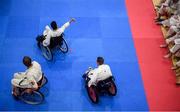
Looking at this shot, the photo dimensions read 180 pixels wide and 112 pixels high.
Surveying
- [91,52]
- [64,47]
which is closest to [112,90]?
[91,52]

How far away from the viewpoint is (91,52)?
8.22 m

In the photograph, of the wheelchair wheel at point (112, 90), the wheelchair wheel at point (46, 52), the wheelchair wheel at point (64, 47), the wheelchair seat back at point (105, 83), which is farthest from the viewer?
the wheelchair wheel at point (64, 47)

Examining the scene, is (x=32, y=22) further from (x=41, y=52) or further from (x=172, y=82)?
(x=172, y=82)

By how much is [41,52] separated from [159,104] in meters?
3.61

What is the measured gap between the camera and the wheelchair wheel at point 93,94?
6.95 meters

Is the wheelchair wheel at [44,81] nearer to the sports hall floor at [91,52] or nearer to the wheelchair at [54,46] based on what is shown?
the sports hall floor at [91,52]

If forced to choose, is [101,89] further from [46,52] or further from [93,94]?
[46,52]

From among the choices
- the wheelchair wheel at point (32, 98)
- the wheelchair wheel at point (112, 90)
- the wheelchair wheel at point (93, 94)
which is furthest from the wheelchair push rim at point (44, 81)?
the wheelchair wheel at point (112, 90)

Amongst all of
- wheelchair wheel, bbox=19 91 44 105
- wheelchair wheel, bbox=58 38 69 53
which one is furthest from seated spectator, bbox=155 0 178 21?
wheelchair wheel, bbox=19 91 44 105

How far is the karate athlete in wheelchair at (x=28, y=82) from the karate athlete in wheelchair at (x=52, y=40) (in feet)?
3.27

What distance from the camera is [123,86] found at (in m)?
7.56

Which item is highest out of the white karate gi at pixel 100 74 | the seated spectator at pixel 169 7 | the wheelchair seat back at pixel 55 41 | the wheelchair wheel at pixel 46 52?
the seated spectator at pixel 169 7

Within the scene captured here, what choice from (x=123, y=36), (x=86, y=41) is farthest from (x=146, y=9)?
(x=86, y=41)

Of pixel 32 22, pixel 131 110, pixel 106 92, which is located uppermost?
pixel 32 22
